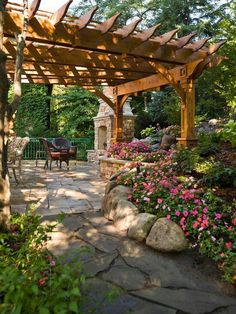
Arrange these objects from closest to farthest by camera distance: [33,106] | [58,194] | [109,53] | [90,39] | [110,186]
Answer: [110,186], [90,39], [109,53], [58,194], [33,106]

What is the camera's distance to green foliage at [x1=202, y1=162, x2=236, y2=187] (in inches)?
145

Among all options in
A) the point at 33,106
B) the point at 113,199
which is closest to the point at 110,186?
the point at 113,199

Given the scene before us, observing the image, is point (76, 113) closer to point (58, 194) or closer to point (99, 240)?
point (58, 194)

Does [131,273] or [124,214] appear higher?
[124,214]

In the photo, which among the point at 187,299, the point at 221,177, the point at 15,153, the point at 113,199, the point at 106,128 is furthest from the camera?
the point at 106,128

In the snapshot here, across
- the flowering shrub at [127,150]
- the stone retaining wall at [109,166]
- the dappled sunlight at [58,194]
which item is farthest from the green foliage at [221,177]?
the flowering shrub at [127,150]

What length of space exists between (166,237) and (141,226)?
0.33m

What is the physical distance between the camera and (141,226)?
3.15 m

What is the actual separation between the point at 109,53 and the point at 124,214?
2.75 m

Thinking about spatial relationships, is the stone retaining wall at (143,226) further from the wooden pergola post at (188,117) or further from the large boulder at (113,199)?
the wooden pergola post at (188,117)

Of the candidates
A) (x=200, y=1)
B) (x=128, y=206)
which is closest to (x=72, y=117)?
(x=200, y=1)

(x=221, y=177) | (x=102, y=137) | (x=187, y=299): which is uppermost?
(x=102, y=137)

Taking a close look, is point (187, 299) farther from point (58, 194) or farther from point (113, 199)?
point (58, 194)

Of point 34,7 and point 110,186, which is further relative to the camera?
point 110,186
